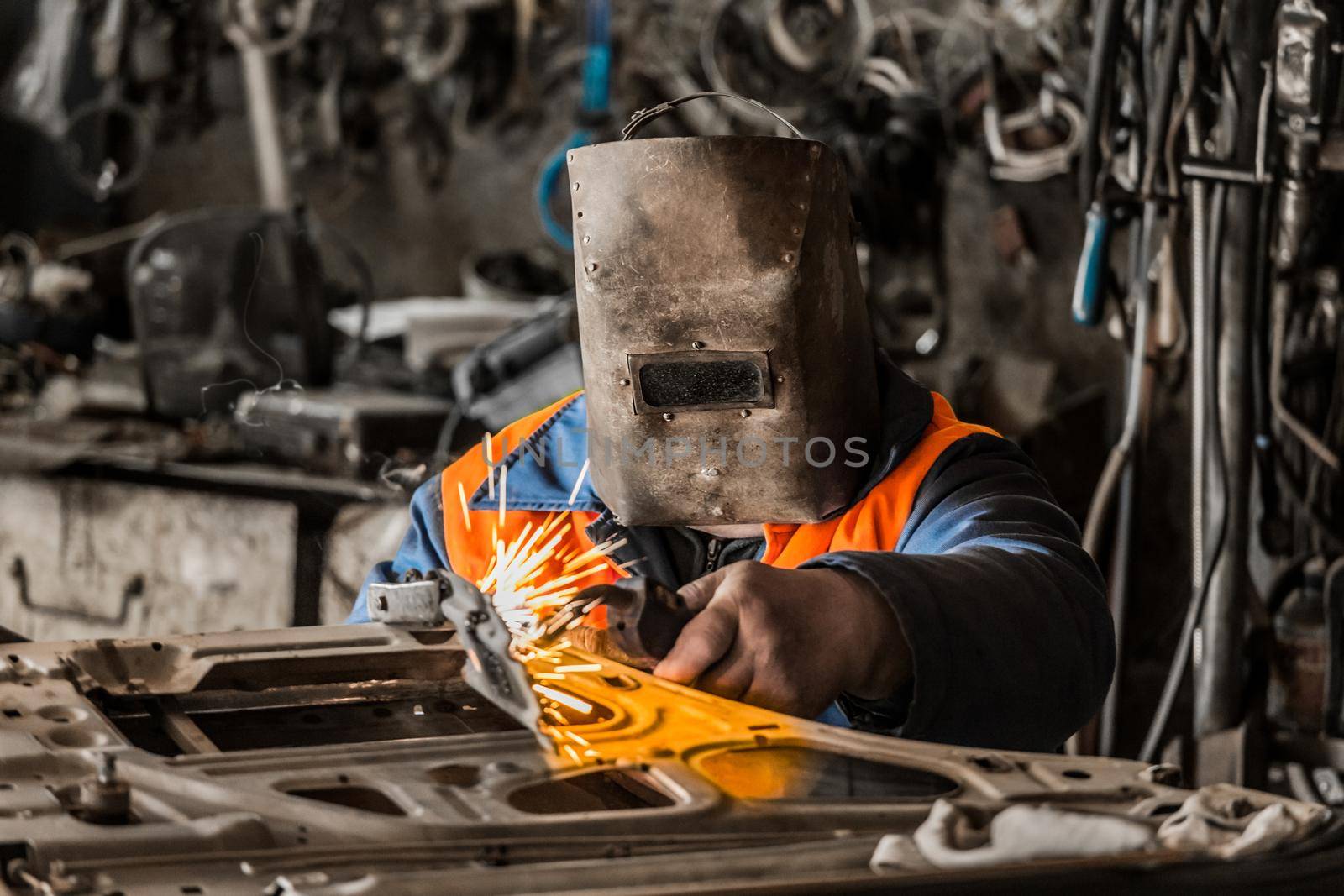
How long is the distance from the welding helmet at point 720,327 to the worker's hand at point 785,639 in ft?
0.81

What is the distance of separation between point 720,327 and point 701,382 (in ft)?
0.21

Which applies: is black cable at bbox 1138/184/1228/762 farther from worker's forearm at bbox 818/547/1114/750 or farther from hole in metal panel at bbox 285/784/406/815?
hole in metal panel at bbox 285/784/406/815

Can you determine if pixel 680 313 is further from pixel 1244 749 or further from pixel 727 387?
pixel 1244 749

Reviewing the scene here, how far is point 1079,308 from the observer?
294cm

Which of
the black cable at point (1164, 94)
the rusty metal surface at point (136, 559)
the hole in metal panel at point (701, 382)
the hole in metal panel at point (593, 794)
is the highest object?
the black cable at point (1164, 94)

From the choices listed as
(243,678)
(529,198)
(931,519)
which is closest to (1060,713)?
(931,519)

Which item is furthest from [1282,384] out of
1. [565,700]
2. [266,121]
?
[266,121]

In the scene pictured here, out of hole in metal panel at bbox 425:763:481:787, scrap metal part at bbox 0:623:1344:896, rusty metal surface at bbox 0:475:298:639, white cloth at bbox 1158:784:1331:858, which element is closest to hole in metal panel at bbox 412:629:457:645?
scrap metal part at bbox 0:623:1344:896

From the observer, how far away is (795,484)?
1.63m

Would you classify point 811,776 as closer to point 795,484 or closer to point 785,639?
point 785,639

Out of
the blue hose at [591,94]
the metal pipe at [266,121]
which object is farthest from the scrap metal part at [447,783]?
the metal pipe at [266,121]

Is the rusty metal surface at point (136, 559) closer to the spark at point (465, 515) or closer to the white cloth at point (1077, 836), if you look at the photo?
the spark at point (465, 515)

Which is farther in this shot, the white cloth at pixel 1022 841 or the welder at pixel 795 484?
the welder at pixel 795 484

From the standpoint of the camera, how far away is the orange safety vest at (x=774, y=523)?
1.71 m
